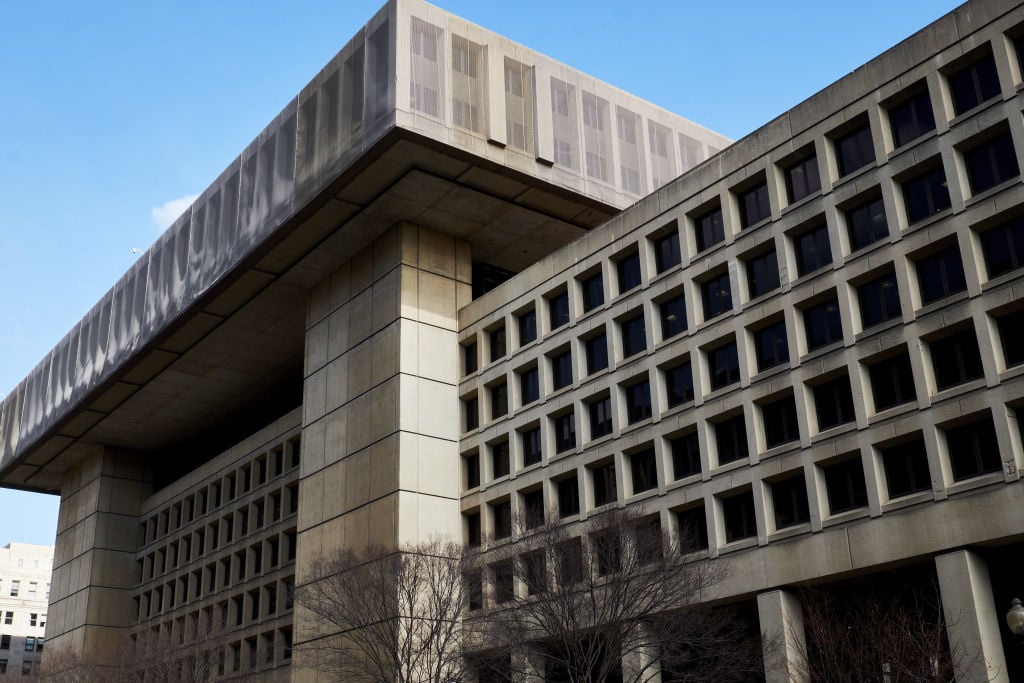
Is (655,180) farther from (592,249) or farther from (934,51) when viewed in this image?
(934,51)

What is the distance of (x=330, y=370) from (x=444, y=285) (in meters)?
7.72

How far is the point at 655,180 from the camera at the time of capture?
195ft

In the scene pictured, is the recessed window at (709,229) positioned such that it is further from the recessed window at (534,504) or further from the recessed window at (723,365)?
the recessed window at (534,504)

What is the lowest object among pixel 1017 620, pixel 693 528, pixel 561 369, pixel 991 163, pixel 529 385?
pixel 1017 620

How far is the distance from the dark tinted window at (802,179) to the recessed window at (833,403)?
284 inches

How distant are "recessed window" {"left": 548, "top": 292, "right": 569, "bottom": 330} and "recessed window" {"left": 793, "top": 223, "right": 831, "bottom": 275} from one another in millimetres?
12648

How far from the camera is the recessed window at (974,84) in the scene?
36.2 meters

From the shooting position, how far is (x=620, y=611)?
35.8 m

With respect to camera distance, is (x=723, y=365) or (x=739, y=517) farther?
(x=723, y=365)

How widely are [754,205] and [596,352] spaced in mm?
9948

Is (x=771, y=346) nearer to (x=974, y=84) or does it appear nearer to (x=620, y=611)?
(x=974, y=84)

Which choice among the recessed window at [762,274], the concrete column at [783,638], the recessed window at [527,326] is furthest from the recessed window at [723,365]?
the recessed window at [527,326]

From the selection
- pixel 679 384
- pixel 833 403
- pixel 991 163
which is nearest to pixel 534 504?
pixel 679 384

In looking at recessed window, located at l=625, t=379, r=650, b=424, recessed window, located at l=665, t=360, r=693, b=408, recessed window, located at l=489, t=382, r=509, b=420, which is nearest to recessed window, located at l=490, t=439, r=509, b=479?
recessed window, located at l=489, t=382, r=509, b=420
